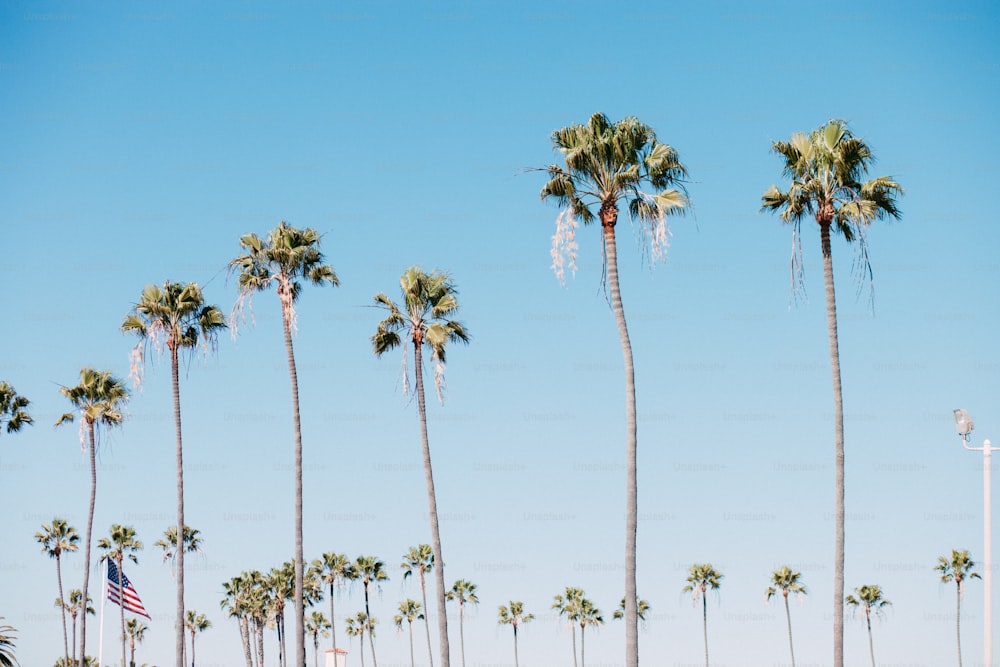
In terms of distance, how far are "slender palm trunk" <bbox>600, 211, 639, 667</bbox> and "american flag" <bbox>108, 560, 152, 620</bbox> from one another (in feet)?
112

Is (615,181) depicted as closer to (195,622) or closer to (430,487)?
(430,487)

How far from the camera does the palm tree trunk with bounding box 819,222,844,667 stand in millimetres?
33938

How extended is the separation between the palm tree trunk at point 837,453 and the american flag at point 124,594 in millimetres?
36486

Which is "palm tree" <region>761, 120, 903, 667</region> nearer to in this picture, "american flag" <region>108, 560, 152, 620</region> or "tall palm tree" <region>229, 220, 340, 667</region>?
"tall palm tree" <region>229, 220, 340, 667</region>

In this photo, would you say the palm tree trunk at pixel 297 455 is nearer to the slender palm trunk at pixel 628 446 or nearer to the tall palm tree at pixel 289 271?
the tall palm tree at pixel 289 271

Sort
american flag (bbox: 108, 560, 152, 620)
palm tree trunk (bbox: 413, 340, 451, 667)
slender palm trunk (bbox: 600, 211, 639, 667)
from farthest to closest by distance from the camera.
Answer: american flag (bbox: 108, 560, 152, 620)
palm tree trunk (bbox: 413, 340, 451, 667)
slender palm trunk (bbox: 600, 211, 639, 667)

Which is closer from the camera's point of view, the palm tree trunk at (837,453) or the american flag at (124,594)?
the palm tree trunk at (837,453)

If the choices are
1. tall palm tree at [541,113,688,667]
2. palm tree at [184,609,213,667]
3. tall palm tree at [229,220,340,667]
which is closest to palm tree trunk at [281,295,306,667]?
tall palm tree at [229,220,340,667]

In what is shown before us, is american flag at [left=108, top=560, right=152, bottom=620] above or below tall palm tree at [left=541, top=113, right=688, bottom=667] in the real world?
below

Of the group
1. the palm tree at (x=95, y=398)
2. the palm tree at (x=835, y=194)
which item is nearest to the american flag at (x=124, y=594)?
the palm tree at (x=95, y=398)

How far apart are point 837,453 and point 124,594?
125 feet

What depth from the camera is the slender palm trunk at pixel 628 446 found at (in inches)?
1246

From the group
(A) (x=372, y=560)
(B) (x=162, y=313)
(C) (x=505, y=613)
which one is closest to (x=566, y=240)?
(B) (x=162, y=313)

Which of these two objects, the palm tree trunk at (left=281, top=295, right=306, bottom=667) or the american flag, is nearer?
the palm tree trunk at (left=281, top=295, right=306, bottom=667)
